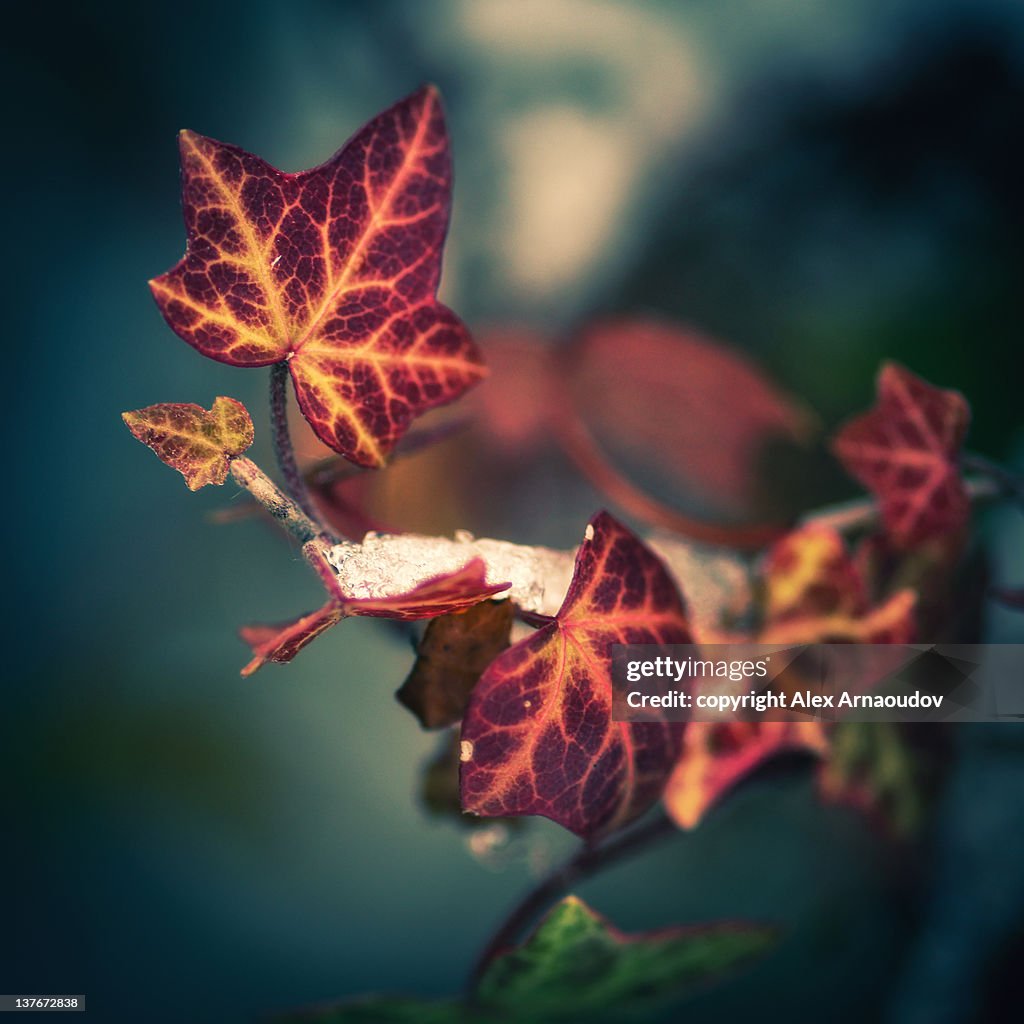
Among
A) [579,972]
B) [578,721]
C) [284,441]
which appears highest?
[284,441]

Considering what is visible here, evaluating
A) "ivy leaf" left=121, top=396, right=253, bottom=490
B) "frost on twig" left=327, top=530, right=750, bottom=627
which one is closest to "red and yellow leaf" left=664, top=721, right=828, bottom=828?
"frost on twig" left=327, top=530, right=750, bottom=627

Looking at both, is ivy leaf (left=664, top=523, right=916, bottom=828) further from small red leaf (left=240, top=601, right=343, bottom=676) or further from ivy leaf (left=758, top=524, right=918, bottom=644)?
small red leaf (left=240, top=601, right=343, bottom=676)

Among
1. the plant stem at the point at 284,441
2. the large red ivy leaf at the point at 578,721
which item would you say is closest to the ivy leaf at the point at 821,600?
the large red ivy leaf at the point at 578,721

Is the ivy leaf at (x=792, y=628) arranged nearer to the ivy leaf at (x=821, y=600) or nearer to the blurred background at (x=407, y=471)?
the ivy leaf at (x=821, y=600)

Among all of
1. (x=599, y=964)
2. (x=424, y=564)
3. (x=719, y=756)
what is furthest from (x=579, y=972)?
(x=424, y=564)

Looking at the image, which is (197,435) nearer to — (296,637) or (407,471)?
(296,637)

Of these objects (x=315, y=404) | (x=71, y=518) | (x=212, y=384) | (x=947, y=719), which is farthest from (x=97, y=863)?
(x=947, y=719)

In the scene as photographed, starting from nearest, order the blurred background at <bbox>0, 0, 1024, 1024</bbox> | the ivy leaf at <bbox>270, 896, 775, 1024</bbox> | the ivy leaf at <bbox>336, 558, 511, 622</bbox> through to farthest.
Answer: the ivy leaf at <bbox>336, 558, 511, 622</bbox>
the ivy leaf at <bbox>270, 896, 775, 1024</bbox>
the blurred background at <bbox>0, 0, 1024, 1024</bbox>
